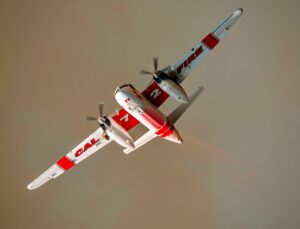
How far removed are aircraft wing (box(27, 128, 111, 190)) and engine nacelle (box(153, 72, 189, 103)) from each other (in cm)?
585

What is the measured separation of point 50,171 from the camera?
36.1 m

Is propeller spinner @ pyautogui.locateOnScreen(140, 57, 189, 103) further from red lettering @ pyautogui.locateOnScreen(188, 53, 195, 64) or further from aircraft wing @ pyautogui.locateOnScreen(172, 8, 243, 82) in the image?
red lettering @ pyautogui.locateOnScreen(188, 53, 195, 64)

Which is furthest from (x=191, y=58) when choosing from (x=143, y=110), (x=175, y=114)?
(x=143, y=110)

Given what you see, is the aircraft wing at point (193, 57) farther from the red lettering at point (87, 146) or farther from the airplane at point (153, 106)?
the red lettering at point (87, 146)

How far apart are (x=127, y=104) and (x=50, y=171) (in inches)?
378

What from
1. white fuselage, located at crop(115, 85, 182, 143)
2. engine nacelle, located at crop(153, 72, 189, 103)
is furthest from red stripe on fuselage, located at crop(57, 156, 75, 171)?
engine nacelle, located at crop(153, 72, 189, 103)

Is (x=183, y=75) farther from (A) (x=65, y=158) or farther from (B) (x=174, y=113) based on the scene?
(A) (x=65, y=158)

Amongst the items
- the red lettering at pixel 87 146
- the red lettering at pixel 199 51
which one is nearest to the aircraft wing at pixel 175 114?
the red lettering at pixel 199 51

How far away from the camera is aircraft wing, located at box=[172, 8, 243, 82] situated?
32500 millimetres

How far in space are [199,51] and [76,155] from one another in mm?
11587

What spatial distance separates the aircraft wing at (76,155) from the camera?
114 feet

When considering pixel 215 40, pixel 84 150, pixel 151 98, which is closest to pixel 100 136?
pixel 84 150

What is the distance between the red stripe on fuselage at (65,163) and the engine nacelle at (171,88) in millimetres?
9507

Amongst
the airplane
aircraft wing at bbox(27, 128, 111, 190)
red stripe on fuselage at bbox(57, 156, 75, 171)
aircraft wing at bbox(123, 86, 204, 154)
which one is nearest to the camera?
the airplane
